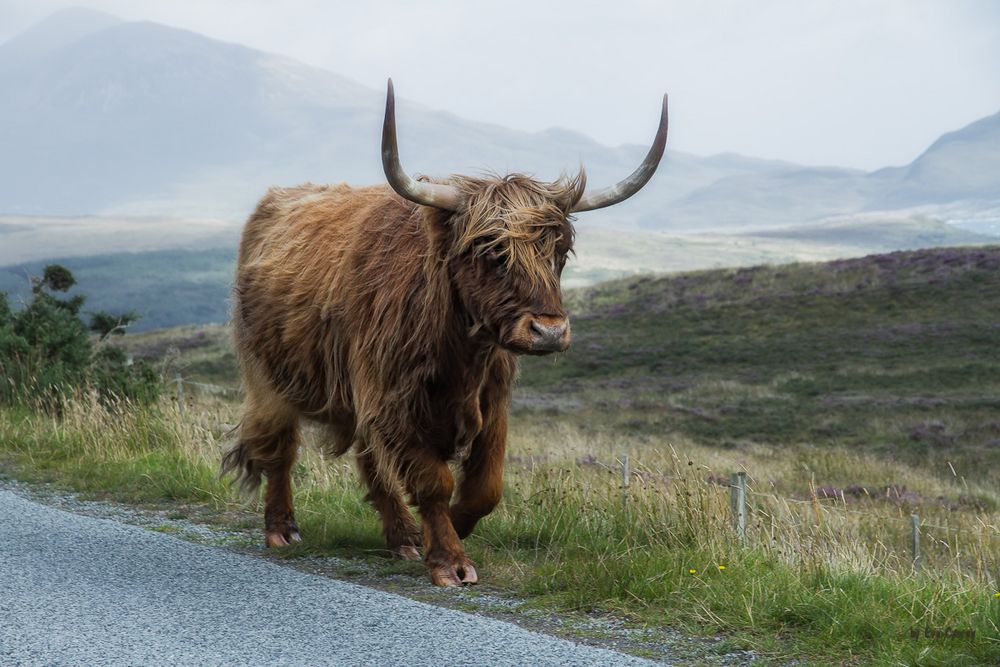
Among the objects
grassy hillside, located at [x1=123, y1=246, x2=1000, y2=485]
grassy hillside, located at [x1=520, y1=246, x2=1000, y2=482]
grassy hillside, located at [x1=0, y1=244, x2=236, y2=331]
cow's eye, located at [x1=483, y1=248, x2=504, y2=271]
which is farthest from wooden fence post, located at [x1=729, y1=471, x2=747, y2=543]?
grassy hillside, located at [x1=0, y1=244, x2=236, y2=331]

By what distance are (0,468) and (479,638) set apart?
598 cm

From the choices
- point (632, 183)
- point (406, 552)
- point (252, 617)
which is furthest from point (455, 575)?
point (632, 183)

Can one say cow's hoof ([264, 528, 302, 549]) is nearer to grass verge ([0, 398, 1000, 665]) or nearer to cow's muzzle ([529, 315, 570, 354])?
grass verge ([0, 398, 1000, 665])

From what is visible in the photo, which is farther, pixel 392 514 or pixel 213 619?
pixel 392 514

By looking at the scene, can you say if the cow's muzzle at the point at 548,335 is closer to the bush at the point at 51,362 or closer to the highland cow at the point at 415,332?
the highland cow at the point at 415,332

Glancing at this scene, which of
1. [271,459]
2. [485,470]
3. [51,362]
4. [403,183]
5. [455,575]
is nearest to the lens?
[403,183]

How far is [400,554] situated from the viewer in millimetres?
6293

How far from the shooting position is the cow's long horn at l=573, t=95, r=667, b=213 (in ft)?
18.3

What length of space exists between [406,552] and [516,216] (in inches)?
78.6

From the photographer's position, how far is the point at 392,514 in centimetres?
643

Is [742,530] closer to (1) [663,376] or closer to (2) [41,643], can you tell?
(2) [41,643]

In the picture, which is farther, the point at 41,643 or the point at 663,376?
the point at 663,376

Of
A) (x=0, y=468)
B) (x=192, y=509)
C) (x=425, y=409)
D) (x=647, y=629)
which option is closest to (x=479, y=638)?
(x=647, y=629)

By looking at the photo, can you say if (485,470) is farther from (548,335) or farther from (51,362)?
(51,362)
